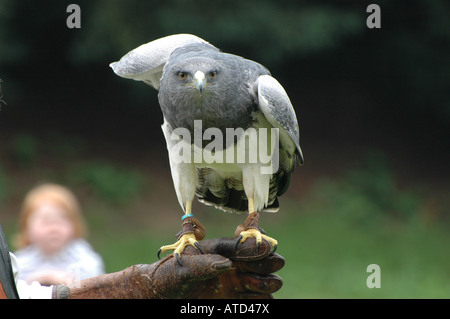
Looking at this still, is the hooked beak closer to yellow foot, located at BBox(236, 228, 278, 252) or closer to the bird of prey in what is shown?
the bird of prey

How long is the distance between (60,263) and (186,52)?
141 cm

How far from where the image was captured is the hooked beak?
9.21 feet

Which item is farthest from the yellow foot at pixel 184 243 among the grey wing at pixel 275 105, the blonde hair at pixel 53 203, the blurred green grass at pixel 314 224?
the blurred green grass at pixel 314 224

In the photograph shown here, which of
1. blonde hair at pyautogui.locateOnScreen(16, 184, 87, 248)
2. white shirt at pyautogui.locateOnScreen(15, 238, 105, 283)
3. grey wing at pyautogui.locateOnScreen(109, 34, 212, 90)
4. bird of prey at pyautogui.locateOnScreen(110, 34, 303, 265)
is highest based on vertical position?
grey wing at pyautogui.locateOnScreen(109, 34, 212, 90)

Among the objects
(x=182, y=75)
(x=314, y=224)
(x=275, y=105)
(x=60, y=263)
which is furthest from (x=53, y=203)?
(x=314, y=224)

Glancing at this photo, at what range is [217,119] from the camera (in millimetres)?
2926

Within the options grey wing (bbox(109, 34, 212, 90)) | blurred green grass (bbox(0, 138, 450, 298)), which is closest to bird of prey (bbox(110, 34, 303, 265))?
grey wing (bbox(109, 34, 212, 90))

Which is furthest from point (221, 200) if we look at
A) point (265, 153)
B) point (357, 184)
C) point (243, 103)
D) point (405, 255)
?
point (357, 184)

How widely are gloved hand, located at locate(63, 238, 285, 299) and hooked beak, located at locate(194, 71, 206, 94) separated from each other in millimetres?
728

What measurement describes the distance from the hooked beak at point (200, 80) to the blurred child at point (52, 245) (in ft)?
4.12

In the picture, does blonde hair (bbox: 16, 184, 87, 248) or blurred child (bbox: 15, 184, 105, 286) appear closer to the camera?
blurred child (bbox: 15, 184, 105, 286)

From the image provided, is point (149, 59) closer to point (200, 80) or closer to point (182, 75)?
point (182, 75)

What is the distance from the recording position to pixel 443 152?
31.7 ft

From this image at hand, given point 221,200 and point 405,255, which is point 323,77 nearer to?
point 405,255
